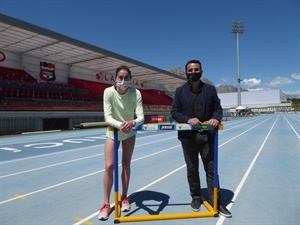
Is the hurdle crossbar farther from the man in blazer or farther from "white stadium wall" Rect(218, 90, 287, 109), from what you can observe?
"white stadium wall" Rect(218, 90, 287, 109)

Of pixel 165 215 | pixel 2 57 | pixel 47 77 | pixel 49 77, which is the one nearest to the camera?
pixel 165 215

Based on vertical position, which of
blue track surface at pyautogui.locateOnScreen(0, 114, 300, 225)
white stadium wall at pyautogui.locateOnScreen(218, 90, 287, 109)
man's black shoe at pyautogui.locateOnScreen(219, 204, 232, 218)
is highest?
white stadium wall at pyautogui.locateOnScreen(218, 90, 287, 109)

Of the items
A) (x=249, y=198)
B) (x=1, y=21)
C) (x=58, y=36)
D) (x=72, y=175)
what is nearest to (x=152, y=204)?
(x=249, y=198)

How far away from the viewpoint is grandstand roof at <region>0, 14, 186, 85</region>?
1825cm

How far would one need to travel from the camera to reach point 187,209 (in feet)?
11.5

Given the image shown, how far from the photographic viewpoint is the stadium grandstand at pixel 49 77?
19.2 metres

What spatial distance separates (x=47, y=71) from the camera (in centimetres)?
2642

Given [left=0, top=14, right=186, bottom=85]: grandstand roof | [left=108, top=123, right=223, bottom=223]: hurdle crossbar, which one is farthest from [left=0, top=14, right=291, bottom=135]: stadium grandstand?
[left=108, top=123, right=223, bottom=223]: hurdle crossbar

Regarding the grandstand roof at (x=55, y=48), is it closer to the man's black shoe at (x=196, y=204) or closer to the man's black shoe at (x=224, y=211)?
the man's black shoe at (x=196, y=204)

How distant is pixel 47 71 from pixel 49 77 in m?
0.65

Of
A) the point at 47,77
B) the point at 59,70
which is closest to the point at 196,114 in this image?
the point at 47,77

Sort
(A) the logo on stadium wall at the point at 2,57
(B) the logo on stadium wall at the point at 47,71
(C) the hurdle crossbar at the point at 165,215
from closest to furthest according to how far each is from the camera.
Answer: (C) the hurdle crossbar at the point at 165,215, (A) the logo on stadium wall at the point at 2,57, (B) the logo on stadium wall at the point at 47,71

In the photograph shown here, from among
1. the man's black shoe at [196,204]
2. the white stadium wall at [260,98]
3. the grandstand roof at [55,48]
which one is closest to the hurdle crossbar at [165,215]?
the man's black shoe at [196,204]

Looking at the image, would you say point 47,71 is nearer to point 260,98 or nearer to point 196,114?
point 196,114
